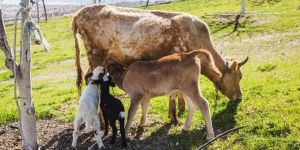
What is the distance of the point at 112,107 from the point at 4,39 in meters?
2.50

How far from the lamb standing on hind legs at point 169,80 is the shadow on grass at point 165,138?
397 mm

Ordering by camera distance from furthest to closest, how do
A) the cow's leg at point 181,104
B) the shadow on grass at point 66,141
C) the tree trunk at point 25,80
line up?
the cow's leg at point 181,104, the shadow on grass at point 66,141, the tree trunk at point 25,80

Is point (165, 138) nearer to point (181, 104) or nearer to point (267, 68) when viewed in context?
point (181, 104)

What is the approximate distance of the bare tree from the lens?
8.72 meters

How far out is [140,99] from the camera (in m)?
9.78

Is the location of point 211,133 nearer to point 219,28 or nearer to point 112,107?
point 112,107

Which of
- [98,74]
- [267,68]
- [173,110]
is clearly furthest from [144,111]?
[267,68]

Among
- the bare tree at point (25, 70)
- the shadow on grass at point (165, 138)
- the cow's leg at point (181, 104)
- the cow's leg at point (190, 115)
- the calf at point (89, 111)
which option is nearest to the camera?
the bare tree at point (25, 70)

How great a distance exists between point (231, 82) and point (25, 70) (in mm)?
5136

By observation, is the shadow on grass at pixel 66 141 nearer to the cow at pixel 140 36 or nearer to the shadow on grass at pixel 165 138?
the shadow on grass at pixel 165 138

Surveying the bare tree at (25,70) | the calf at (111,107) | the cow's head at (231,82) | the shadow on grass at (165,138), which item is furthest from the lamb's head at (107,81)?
the cow's head at (231,82)

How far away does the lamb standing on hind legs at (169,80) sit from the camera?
9.45m

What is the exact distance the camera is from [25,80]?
9.24 metres

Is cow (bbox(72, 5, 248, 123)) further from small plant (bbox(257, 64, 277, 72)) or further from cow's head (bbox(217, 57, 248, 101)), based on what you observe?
small plant (bbox(257, 64, 277, 72))
